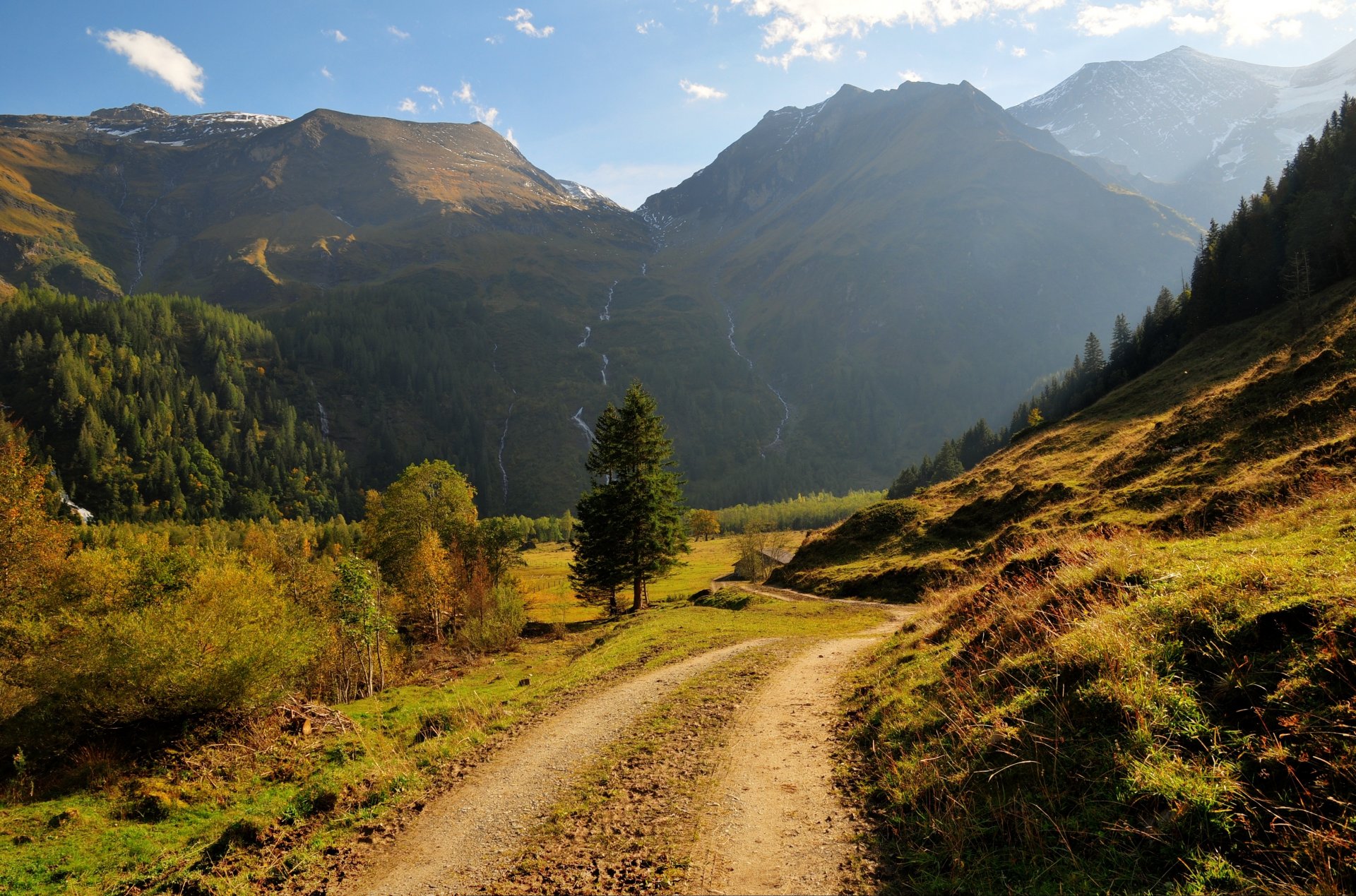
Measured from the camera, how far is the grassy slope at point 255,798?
33.5ft

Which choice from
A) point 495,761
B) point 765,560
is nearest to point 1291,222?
point 765,560

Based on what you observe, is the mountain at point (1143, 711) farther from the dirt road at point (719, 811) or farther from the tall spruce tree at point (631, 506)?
the tall spruce tree at point (631, 506)

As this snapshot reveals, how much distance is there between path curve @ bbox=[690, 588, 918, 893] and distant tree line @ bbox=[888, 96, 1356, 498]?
69072 millimetres

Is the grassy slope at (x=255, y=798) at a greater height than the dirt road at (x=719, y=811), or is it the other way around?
the dirt road at (x=719, y=811)

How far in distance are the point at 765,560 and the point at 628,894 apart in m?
83.1

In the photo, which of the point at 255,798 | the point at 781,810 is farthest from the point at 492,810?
the point at 255,798

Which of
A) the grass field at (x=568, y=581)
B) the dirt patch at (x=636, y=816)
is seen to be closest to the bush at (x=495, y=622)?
the grass field at (x=568, y=581)

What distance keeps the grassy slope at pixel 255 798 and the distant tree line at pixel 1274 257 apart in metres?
75.1

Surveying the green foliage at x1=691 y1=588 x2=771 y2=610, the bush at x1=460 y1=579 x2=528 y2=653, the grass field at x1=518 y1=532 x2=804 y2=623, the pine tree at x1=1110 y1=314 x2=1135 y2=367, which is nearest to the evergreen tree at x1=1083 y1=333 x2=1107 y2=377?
the pine tree at x1=1110 y1=314 x2=1135 y2=367

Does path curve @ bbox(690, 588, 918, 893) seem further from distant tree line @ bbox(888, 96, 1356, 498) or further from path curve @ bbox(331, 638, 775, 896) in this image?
distant tree line @ bbox(888, 96, 1356, 498)

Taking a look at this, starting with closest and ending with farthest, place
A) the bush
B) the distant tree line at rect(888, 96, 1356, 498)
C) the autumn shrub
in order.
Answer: the autumn shrub
the bush
the distant tree line at rect(888, 96, 1356, 498)

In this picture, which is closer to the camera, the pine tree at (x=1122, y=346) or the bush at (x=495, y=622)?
the bush at (x=495, y=622)

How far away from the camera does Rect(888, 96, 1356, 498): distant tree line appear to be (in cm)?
6112

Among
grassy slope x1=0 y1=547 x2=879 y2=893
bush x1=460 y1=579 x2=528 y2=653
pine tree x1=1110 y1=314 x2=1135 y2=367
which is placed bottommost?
bush x1=460 y1=579 x2=528 y2=653
